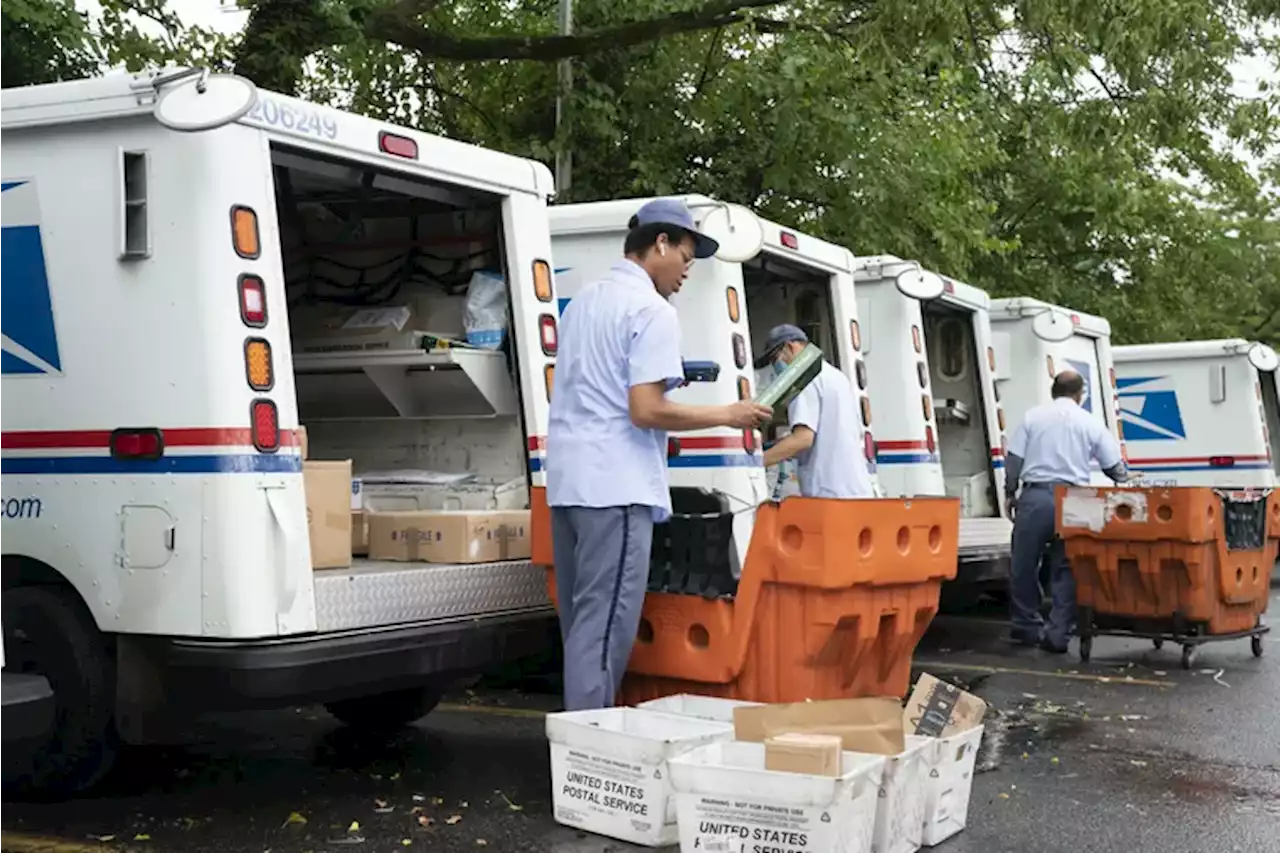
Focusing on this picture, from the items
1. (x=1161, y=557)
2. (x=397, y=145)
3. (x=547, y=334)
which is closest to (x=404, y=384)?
(x=547, y=334)

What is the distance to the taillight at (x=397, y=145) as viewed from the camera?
5777 mm

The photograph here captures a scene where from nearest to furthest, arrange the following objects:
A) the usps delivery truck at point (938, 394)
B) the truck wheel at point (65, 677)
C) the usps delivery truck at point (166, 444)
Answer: the usps delivery truck at point (166, 444) → the truck wheel at point (65, 677) → the usps delivery truck at point (938, 394)

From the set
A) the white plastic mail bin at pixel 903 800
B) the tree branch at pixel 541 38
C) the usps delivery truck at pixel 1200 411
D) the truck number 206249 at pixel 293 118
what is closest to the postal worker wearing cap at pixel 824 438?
the truck number 206249 at pixel 293 118

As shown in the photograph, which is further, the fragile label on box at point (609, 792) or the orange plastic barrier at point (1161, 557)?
the orange plastic barrier at point (1161, 557)

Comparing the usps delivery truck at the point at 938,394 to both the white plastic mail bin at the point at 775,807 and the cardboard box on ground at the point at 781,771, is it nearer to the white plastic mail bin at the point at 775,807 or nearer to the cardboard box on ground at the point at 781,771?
the cardboard box on ground at the point at 781,771

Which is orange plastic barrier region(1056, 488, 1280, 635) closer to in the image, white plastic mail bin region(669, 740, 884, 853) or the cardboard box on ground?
the cardboard box on ground

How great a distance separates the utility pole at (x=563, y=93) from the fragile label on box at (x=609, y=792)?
8.15m

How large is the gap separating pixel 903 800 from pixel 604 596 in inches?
48.1

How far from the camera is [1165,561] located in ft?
29.4

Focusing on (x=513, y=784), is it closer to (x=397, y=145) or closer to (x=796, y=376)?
(x=796, y=376)

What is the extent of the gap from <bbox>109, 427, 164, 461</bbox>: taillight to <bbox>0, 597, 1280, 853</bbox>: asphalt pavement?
120cm

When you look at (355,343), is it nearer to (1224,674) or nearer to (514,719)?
(514,719)

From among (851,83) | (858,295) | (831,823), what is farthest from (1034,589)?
(831,823)

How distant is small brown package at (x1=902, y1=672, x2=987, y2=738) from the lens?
16.1 feet
